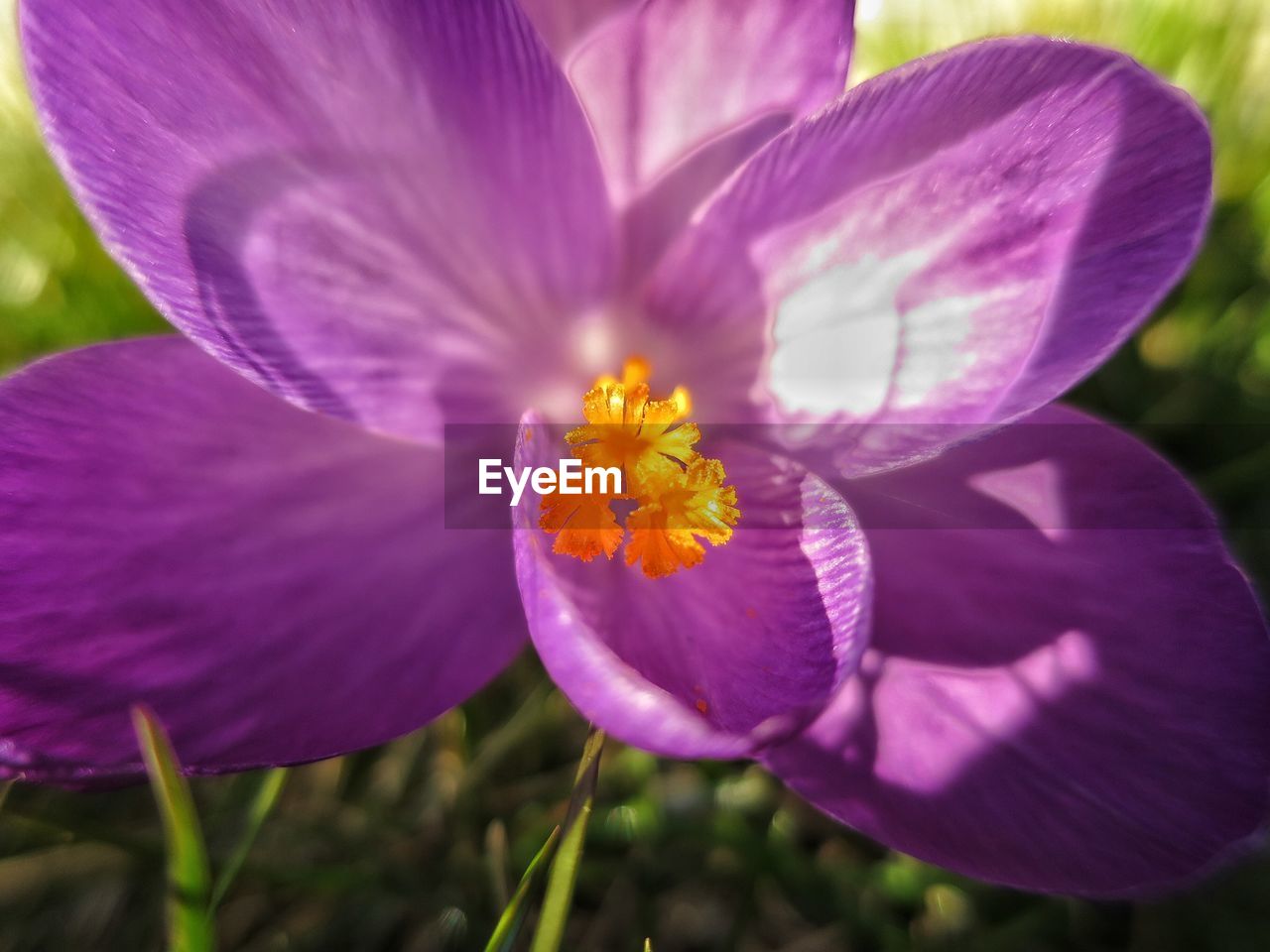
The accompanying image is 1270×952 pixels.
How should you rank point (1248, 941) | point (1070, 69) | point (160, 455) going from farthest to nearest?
point (1248, 941), point (160, 455), point (1070, 69)

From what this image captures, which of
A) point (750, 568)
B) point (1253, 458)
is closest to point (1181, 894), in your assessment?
point (1253, 458)

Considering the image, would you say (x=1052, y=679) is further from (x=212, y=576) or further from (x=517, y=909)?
(x=212, y=576)

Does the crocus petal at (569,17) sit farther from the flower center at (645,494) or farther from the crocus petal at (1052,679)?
the crocus petal at (1052,679)

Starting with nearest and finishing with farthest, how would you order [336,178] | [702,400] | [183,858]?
1. [183,858]
2. [336,178]
3. [702,400]

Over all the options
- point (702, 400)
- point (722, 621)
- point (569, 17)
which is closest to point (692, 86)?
point (569, 17)

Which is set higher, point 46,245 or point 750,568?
point 46,245

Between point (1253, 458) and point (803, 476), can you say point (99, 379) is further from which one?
point (1253, 458)

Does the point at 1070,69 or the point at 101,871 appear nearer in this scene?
the point at 1070,69

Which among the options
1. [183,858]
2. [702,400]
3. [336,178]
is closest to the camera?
[183,858]
